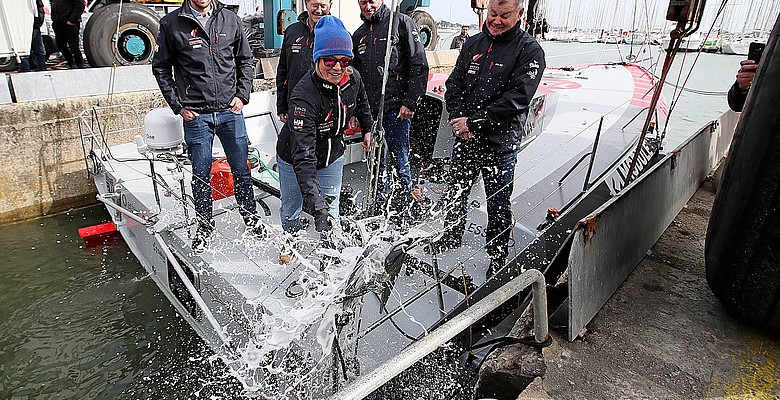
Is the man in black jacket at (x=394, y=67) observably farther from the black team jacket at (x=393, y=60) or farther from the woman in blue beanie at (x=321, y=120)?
the woman in blue beanie at (x=321, y=120)

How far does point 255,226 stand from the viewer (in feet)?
12.7

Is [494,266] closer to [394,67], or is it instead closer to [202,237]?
[394,67]

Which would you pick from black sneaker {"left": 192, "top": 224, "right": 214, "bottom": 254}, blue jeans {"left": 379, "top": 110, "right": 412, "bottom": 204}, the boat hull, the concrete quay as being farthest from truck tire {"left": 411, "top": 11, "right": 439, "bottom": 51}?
the concrete quay

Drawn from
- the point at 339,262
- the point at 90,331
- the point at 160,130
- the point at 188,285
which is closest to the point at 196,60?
the point at 160,130

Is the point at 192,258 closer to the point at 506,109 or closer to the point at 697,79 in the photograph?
the point at 506,109

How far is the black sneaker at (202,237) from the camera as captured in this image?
357 cm

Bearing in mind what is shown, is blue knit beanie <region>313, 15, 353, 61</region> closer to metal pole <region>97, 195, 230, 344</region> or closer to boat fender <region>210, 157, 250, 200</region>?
metal pole <region>97, 195, 230, 344</region>

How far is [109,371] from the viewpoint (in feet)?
12.3

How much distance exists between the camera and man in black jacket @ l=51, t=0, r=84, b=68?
256 inches

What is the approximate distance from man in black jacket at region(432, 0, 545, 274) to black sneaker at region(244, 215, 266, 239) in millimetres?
1388

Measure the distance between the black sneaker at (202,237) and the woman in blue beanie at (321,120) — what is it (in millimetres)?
887

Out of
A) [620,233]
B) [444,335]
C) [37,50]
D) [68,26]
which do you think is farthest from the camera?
[68,26]

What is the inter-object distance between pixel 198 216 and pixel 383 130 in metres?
1.63

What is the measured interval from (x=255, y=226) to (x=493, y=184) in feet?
6.16
